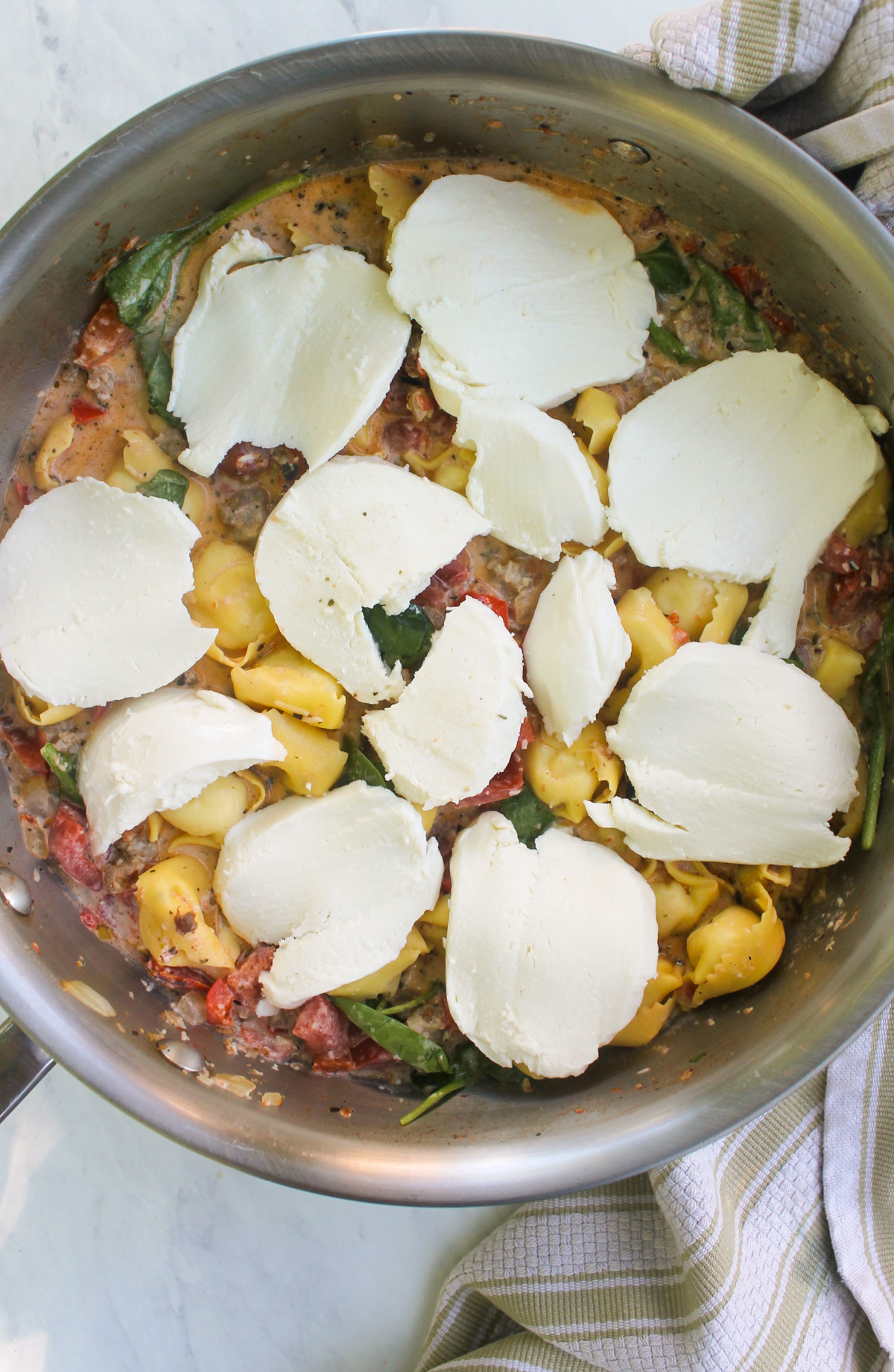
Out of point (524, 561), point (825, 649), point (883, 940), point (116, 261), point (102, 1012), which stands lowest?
point (883, 940)

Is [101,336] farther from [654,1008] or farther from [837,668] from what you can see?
[654,1008]

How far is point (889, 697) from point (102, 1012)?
1.57 m

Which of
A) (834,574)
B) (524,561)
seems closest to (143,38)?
(524,561)

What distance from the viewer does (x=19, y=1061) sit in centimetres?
175

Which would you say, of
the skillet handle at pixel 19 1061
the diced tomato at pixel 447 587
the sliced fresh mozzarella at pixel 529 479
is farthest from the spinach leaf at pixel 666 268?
the skillet handle at pixel 19 1061

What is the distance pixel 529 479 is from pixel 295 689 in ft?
1.81

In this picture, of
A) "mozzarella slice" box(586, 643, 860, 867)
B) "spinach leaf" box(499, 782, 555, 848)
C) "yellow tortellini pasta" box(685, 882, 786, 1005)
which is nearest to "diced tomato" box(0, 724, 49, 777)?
"spinach leaf" box(499, 782, 555, 848)

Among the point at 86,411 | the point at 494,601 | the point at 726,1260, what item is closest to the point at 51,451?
the point at 86,411

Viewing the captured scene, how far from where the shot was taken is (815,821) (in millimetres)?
1795

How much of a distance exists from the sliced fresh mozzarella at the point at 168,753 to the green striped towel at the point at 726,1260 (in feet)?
3.65

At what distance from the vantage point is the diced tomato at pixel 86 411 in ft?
6.03

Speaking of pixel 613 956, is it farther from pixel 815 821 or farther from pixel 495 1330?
pixel 495 1330

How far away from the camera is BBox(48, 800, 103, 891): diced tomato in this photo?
1875mm

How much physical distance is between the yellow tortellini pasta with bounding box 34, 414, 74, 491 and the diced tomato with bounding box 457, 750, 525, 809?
967mm
